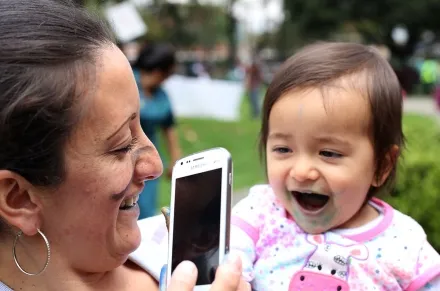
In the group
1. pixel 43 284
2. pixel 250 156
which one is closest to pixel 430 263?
pixel 43 284

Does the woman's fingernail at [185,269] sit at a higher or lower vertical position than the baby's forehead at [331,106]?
lower

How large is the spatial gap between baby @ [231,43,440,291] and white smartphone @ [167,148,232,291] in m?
0.46

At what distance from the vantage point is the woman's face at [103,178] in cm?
141

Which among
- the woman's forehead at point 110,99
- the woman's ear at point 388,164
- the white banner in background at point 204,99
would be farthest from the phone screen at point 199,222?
the white banner in background at point 204,99

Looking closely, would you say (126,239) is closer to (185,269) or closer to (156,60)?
(185,269)

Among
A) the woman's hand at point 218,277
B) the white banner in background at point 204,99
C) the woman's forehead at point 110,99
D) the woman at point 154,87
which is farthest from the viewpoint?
the white banner in background at point 204,99

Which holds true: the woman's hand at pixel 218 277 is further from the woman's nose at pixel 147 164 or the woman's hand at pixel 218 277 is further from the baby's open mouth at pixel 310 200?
the baby's open mouth at pixel 310 200

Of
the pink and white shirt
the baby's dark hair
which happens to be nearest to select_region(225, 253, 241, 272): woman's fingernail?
the pink and white shirt

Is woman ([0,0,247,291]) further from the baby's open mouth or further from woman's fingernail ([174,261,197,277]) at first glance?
the baby's open mouth

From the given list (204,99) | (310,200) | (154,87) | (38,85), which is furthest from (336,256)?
(204,99)

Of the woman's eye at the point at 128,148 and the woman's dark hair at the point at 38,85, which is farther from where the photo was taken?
the woman's eye at the point at 128,148

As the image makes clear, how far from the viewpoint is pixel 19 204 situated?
4.60 ft

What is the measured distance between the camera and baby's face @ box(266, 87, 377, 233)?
1.83 m

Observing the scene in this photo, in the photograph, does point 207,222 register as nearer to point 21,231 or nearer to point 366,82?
point 21,231
